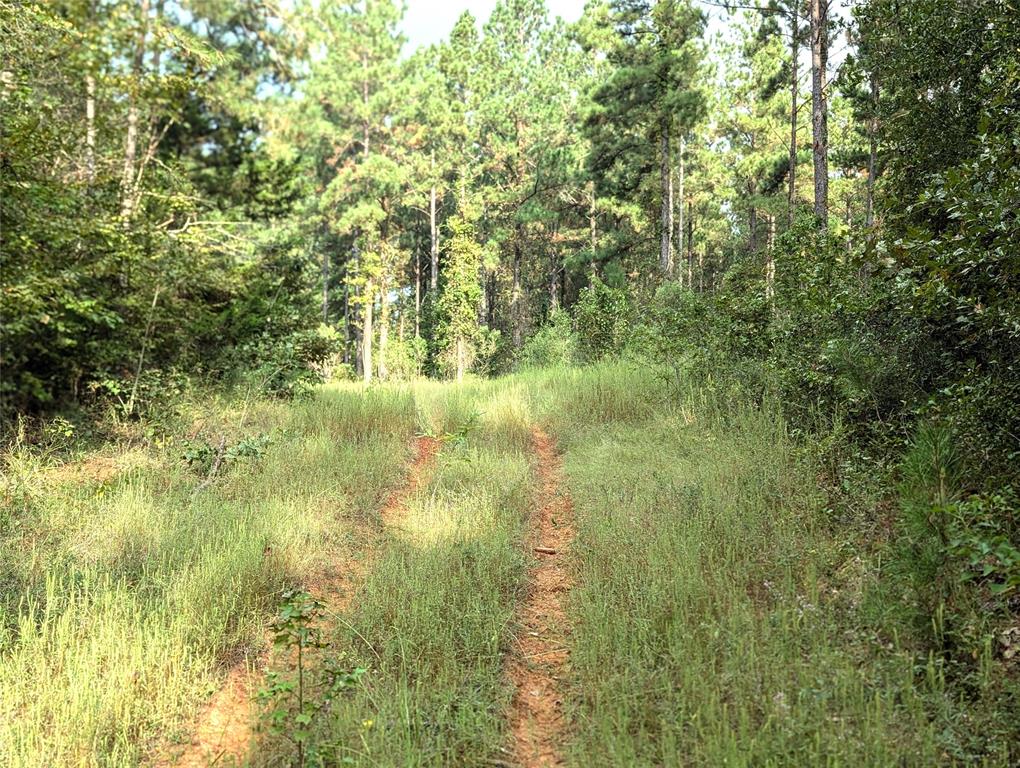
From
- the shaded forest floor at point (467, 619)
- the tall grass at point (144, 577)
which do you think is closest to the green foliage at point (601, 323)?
the shaded forest floor at point (467, 619)

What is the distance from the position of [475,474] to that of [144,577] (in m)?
3.45

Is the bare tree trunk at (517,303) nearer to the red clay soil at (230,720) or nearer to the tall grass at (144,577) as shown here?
the tall grass at (144,577)

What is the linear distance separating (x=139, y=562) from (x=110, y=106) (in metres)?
7.14

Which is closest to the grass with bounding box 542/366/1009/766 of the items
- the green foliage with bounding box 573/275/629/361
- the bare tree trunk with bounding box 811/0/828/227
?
the bare tree trunk with bounding box 811/0/828/227

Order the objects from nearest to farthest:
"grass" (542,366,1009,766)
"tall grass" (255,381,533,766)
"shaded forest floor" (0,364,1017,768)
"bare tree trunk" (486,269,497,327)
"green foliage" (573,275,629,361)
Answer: "grass" (542,366,1009,766), "shaded forest floor" (0,364,1017,768), "tall grass" (255,381,533,766), "green foliage" (573,275,629,361), "bare tree trunk" (486,269,497,327)

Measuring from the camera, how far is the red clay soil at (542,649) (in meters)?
2.77

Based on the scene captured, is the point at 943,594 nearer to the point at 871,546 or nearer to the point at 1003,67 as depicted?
the point at 871,546

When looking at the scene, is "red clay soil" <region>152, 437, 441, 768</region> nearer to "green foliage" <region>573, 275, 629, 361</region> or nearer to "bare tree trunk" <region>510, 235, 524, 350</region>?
"green foliage" <region>573, 275, 629, 361</region>

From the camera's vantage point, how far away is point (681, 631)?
123 inches

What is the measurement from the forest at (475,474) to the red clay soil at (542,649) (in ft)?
0.08

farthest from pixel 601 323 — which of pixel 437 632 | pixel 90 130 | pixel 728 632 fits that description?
pixel 728 632

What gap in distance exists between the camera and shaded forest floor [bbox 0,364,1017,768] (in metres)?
2.53

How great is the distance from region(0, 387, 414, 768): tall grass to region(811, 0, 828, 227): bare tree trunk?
32.0 feet

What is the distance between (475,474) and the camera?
6543mm
